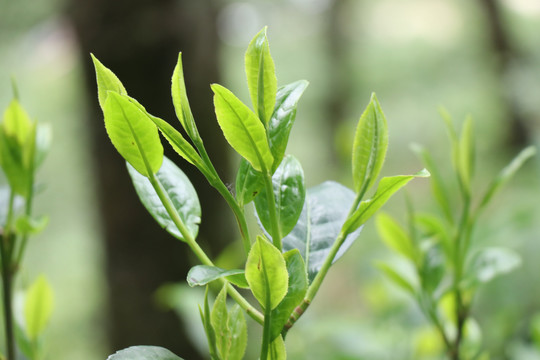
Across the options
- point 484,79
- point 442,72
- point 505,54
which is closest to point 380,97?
point 442,72

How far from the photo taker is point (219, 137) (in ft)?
4.46

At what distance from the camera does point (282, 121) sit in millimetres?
276

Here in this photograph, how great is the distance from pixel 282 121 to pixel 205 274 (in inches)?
3.7

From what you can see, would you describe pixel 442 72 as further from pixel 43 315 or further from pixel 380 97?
pixel 43 315

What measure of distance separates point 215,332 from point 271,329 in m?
0.03

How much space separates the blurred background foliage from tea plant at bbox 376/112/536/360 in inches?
4.3

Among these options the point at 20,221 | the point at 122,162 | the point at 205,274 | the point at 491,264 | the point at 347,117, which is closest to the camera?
the point at 205,274

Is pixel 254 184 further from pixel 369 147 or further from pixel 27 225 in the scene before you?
pixel 27 225

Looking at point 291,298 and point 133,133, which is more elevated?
point 133,133

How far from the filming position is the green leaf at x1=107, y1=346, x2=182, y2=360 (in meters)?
0.26

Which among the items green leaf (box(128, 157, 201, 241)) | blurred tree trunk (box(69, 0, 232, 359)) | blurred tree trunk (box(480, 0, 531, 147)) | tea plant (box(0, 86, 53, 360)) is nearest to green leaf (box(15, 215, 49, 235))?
tea plant (box(0, 86, 53, 360))

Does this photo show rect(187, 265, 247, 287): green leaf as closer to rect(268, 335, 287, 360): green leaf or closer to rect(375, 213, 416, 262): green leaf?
rect(268, 335, 287, 360): green leaf

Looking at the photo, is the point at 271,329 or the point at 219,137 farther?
the point at 219,137

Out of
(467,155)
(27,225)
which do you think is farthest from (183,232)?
(467,155)
